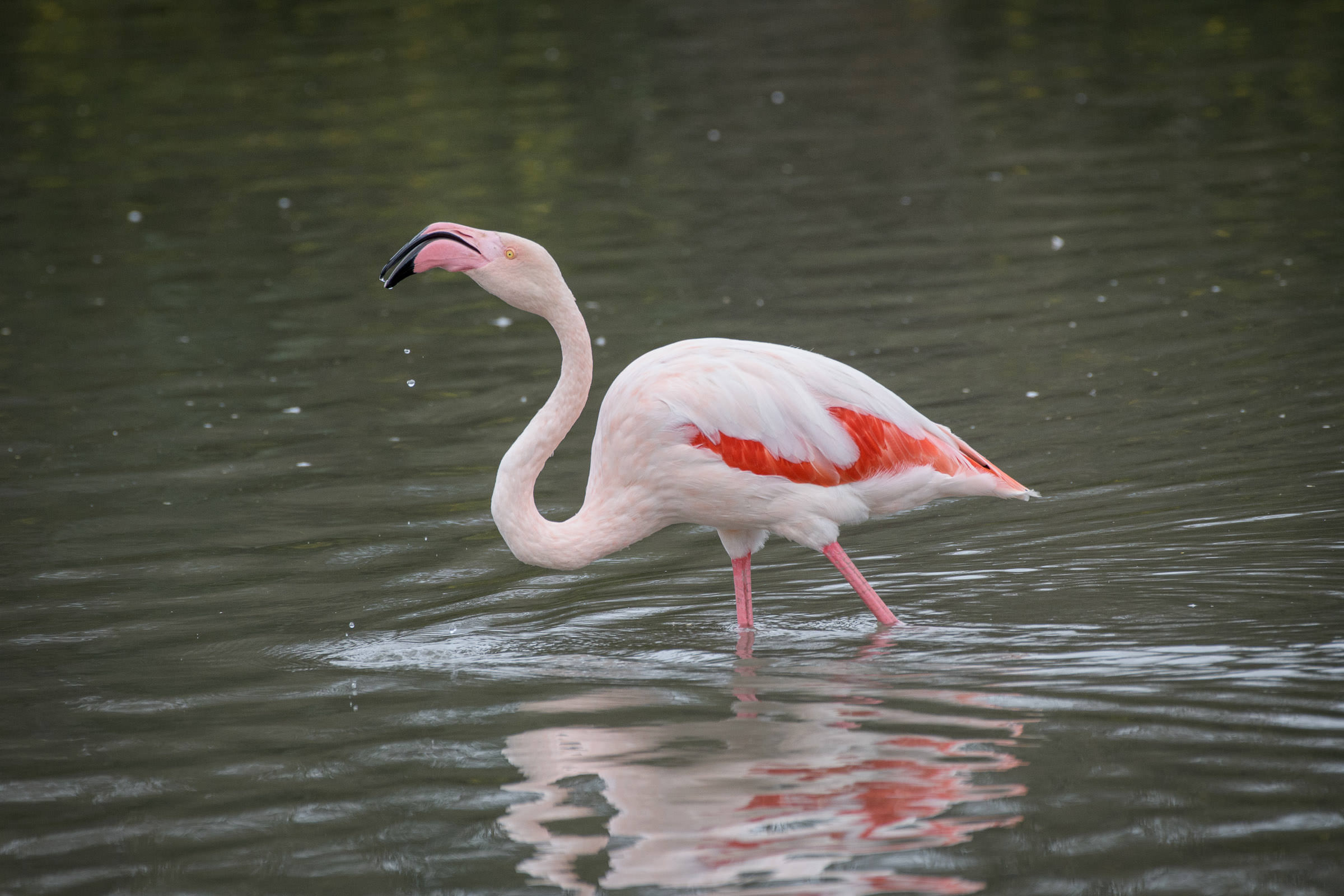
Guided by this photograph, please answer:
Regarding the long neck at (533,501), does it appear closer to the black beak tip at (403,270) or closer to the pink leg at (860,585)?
the black beak tip at (403,270)

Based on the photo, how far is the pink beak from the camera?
4.90 metres

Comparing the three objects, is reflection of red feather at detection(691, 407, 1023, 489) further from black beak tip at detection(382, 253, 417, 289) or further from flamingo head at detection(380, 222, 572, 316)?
black beak tip at detection(382, 253, 417, 289)

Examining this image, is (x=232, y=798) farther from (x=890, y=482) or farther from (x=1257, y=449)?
(x=1257, y=449)

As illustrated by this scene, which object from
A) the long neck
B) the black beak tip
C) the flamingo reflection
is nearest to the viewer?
the flamingo reflection

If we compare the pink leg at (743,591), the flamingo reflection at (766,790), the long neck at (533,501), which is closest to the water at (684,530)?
the flamingo reflection at (766,790)

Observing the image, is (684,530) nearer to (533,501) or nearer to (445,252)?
(533,501)

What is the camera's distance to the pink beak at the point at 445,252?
490cm

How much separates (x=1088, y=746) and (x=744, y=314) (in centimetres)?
639

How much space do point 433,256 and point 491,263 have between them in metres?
0.22

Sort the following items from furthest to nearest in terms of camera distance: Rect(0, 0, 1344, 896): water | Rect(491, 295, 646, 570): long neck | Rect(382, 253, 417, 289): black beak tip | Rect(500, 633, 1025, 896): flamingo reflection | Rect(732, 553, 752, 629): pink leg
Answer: Rect(732, 553, 752, 629): pink leg
Rect(491, 295, 646, 570): long neck
Rect(382, 253, 417, 289): black beak tip
Rect(0, 0, 1344, 896): water
Rect(500, 633, 1025, 896): flamingo reflection

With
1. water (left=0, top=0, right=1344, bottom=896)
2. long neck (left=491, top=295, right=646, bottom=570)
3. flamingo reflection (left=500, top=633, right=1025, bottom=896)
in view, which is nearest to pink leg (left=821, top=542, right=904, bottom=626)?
water (left=0, top=0, right=1344, bottom=896)

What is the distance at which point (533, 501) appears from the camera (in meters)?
5.39

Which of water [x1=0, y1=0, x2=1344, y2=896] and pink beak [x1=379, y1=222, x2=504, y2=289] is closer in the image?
water [x1=0, y1=0, x2=1344, y2=896]

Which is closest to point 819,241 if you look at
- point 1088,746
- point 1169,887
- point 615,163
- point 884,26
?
point 615,163
